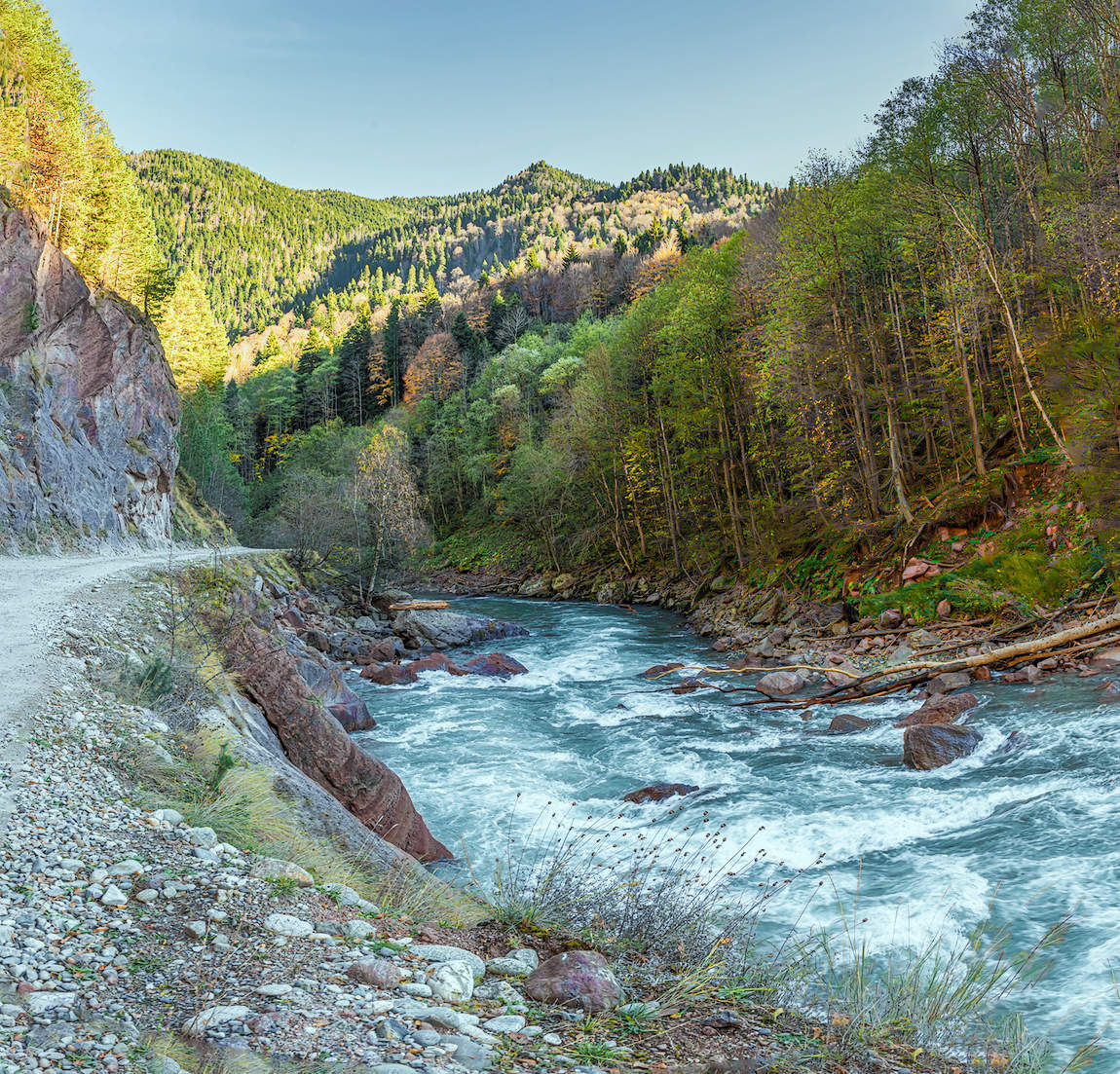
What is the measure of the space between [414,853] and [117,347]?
29554 mm

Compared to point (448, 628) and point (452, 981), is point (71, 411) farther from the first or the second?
point (452, 981)

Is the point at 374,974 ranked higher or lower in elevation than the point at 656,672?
higher

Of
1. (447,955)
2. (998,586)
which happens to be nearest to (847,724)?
(998,586)

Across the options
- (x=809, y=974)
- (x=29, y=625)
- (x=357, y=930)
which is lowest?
(x=809, y=974)

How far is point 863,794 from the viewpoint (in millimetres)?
9227

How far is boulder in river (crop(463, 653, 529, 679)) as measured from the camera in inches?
776

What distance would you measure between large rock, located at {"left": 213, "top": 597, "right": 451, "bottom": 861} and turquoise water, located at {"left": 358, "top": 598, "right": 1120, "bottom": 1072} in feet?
3.26

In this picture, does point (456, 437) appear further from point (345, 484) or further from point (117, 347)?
point (117, 347)

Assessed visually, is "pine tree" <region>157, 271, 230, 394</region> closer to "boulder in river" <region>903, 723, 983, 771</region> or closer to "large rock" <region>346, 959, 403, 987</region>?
"boulder in river" <region>903, 723, 983, 771</region>

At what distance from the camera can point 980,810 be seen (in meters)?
8.27

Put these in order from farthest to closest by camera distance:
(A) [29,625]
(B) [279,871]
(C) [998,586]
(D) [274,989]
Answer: (C) [998,586], (A) [29,625], (B) [279,871], (D) [274,989]

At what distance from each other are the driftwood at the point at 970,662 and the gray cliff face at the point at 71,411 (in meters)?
21.0

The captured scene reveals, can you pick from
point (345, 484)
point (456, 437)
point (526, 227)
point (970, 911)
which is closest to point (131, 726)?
point (970, 911)

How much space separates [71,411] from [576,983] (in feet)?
92.4
